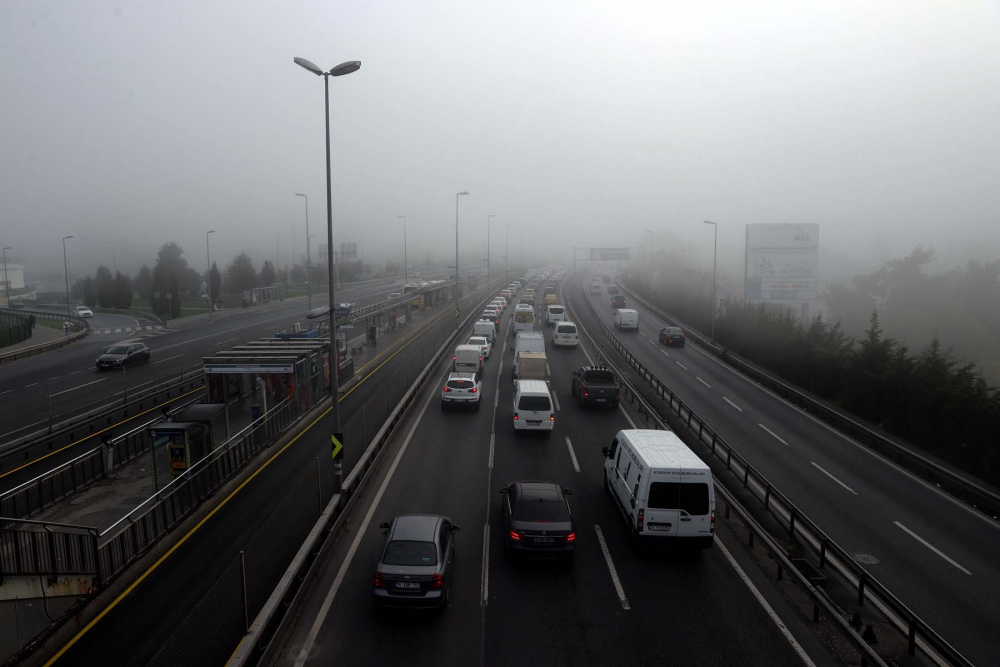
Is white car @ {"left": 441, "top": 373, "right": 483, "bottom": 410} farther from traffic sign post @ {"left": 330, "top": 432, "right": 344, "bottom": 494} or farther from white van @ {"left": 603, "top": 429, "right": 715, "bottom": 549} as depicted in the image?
white van @ {"left": 603, "top": 429, "right": 715, "bottom": 549}

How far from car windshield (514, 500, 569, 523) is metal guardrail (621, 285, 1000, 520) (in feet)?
38.6

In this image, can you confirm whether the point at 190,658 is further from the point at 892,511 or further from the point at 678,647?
the point at 892,511

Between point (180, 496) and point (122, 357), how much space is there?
2581 cm

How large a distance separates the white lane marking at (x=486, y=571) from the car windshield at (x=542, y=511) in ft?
3.65

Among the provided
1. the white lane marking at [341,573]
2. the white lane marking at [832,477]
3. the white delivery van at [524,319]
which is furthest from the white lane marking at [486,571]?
the white delivery van at [524,319]

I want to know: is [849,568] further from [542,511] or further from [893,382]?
[893,382]

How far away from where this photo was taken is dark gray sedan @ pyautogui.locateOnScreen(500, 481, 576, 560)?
11.9 m

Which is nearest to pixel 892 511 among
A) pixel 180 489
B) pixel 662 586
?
pixel 662 586

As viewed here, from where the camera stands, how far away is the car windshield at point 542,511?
12.2m

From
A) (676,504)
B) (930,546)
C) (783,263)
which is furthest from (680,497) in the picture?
(783,263)

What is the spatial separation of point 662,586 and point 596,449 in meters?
9.13

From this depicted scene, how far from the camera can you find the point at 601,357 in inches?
1468

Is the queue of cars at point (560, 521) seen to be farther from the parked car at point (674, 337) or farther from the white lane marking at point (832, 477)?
the parked car at point (674, 337)

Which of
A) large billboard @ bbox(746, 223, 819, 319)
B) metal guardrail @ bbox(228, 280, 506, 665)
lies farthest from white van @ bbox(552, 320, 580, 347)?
metal guardrail @ bbox(228, 280, 506, 665)
